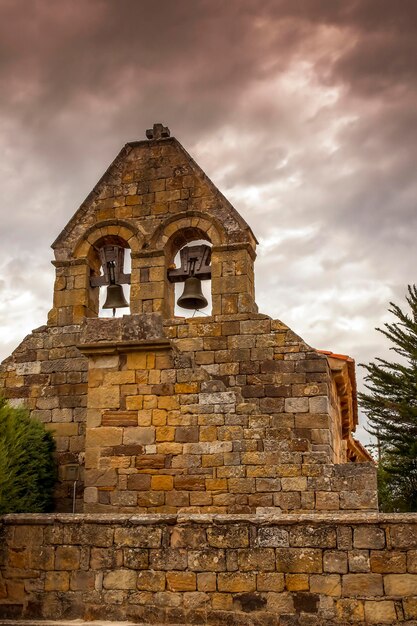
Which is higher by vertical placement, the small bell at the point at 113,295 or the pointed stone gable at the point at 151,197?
the pointed stone gable at the point at 151,197

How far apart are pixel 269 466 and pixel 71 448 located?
3591 mm

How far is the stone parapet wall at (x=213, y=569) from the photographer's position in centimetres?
604

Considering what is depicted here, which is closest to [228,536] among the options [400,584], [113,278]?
[400,584]

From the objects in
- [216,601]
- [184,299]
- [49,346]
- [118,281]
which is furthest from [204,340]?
[216,601]

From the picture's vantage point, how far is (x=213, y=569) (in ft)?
20.9

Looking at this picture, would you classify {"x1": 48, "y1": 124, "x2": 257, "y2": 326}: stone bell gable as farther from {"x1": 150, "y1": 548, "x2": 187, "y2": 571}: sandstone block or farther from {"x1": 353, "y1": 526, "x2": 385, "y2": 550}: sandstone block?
{"x1": 353, "y1": 526, "x2": 385, "y2": 550}: sandstone block

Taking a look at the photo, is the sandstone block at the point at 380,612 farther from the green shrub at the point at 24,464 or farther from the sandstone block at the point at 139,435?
the green shrub at the point at 24,464

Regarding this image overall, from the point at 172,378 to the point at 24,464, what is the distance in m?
2.32

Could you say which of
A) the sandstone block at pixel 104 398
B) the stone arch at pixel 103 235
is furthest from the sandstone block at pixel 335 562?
the stone arch at pixel 103 235

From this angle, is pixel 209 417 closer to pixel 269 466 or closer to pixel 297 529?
pixel 269 466

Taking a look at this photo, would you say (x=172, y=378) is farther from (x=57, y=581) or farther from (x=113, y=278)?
(x=113, y=278)

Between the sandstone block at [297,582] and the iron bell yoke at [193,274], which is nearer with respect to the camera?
the sandstone block at [297,582]

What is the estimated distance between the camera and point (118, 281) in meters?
11.7

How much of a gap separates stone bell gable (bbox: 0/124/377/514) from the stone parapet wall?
1818 mm
